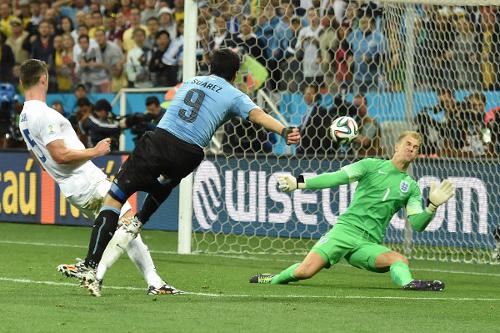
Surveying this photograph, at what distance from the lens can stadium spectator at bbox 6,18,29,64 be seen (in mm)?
22750

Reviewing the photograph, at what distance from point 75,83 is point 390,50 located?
25.1 feet

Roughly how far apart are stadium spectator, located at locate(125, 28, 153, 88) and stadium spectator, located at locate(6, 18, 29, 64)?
→ 321cm

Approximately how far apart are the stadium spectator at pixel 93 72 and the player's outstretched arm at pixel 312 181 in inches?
426

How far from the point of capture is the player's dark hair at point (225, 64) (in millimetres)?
8984

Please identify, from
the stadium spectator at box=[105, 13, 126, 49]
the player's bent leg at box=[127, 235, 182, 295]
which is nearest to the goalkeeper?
the player's bent leg at box=[127, 235, 182, 295]

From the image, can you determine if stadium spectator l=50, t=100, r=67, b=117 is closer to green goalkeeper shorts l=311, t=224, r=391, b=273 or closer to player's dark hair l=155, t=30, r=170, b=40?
player's dark hair l=155, t=30, r=170, b=40

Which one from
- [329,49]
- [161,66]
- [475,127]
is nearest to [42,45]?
[161,66]

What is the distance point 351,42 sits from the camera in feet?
50.4

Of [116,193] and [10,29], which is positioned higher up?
[10,29]

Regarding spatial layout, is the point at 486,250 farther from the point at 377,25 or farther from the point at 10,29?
the point at 10,29

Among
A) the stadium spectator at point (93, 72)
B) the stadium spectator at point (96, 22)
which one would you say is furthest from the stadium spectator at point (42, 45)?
the stadium spectator at point (93, 72)

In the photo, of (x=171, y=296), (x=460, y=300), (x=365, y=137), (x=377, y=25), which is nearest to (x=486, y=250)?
(x=365, y=137)

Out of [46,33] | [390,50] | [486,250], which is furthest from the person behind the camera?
[46,33]

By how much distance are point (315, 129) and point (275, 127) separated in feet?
22.5
